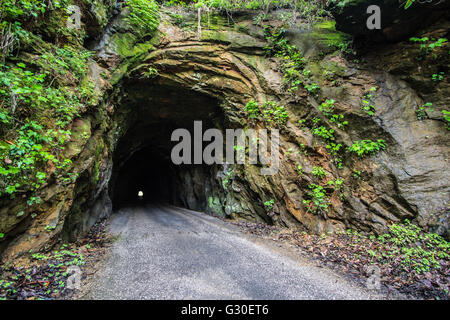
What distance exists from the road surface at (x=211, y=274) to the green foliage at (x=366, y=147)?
137 inches

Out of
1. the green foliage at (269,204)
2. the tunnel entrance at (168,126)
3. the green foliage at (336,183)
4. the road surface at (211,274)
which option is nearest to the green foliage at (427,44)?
the green foliage at (336,183)

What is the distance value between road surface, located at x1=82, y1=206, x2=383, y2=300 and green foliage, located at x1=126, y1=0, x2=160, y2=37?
26.8 ft

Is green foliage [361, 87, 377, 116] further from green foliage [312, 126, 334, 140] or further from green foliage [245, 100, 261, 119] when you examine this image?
green foliage [245, 100, 261, 119]

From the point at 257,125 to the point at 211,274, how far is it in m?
5.88

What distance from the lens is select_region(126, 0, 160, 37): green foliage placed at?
7410 mm

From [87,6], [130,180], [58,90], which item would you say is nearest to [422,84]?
[58,90]

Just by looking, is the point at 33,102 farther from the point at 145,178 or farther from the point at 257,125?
the point at 145,178

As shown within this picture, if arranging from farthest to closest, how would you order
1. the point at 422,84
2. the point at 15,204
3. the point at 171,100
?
the point at 171,100
the point at 422,84
the point at 15,204

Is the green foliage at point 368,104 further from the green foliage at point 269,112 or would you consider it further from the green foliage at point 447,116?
the green foliage at point 269,112

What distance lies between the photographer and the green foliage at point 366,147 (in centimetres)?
526

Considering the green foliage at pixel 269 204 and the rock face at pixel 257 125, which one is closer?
the rock face at pixel 257 125

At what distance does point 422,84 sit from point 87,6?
33.5ft
